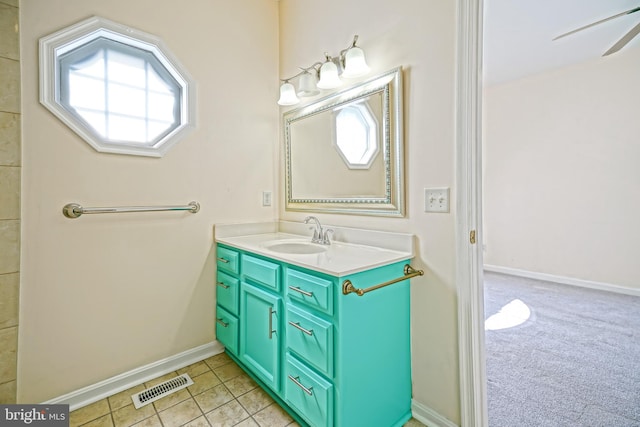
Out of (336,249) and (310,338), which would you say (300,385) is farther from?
(336,249)

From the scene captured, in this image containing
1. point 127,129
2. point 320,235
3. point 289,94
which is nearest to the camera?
point 127,129

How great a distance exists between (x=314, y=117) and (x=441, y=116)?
905mm

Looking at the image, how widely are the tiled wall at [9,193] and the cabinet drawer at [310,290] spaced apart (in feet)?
4.18

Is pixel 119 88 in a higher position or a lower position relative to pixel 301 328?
higher

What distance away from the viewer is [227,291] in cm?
185

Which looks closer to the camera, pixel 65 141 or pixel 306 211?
pixel 65 141

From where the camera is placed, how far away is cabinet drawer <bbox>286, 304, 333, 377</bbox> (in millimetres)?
1141

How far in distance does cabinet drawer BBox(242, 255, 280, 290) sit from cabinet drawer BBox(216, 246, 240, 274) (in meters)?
0.08

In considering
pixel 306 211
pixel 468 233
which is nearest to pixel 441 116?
pixel 468 233

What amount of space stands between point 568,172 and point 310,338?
12.9ft

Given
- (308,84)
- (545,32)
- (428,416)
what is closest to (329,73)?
(308,84)

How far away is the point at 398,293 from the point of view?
1.37m

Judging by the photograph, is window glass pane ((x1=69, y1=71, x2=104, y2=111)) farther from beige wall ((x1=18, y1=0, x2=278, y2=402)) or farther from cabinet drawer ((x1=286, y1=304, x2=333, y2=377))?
cabinet drawer ((x1=286, y1=304, x2=333, y2=377))

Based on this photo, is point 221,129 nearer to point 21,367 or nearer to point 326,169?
point 326,169
